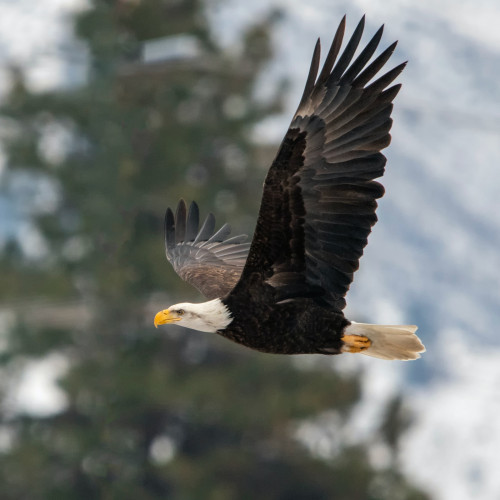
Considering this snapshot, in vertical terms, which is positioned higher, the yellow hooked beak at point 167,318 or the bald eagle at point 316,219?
the bald eagle at point 316,219

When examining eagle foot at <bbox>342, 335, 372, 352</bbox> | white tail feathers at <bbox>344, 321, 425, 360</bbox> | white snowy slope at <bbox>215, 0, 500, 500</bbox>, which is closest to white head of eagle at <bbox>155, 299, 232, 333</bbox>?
eagle foot at <bbox>342, 335, 372, 352</bbox>

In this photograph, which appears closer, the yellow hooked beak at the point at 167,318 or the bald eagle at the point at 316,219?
the bald eagle at the point at 316,219

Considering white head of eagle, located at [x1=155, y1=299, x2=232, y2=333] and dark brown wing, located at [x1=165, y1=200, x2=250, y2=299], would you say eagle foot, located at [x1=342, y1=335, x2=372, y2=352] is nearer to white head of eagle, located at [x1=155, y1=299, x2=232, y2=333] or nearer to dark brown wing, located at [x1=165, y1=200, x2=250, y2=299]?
white head of eagle, located at [x1=155, y1=299, x2=232, y2=333]

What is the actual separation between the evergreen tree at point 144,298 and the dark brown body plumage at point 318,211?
12.7 metres

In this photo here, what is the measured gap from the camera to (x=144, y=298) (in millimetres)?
21016

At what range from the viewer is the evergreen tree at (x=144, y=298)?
1961 centimetres

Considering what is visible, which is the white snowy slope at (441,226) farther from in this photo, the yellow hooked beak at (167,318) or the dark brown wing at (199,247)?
the yellow hooked beak at (167,318)

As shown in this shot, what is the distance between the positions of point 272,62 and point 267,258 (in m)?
16.5

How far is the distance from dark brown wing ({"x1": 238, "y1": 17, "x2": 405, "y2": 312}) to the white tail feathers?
1.97 feet

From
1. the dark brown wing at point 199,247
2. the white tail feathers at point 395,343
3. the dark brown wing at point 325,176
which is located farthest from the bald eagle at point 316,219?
the dark brown wing at point 199,247

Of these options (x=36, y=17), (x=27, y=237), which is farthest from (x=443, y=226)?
(x=27, y=237)

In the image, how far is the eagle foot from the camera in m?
6.28

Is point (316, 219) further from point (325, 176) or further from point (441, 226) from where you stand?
point (441, 226)

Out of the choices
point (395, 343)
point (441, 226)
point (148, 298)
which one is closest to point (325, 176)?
point (395, 343)
